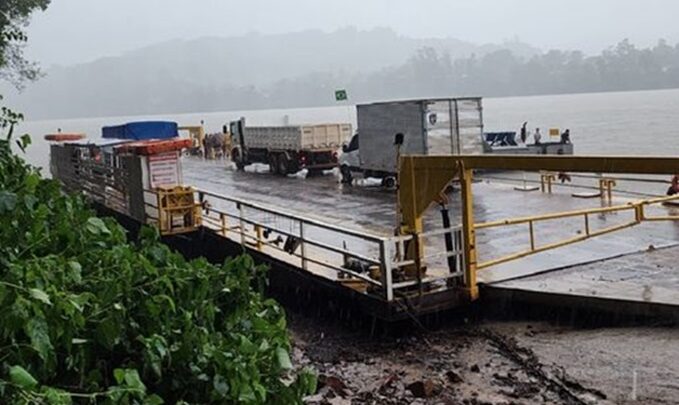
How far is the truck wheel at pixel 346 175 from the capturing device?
88.9ft

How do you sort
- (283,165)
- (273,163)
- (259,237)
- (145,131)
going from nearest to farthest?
(259,237)
(145,131)
(283,165)
(273,163)

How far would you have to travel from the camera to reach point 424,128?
902 inches

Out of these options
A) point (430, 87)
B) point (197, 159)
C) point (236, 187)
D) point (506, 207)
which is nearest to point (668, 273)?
point (506, 207)

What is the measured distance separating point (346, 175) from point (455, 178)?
1693cm

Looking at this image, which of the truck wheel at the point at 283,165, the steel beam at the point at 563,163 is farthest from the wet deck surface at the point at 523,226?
the steel beam at the point at 563,163

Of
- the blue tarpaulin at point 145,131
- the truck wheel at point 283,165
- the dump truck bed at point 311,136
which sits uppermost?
the blue tarpaulin at point 145,131

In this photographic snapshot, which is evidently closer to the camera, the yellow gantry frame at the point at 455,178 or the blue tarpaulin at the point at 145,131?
the yellow gantry frame at the point at 455,178

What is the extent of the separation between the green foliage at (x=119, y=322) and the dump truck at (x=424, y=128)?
19064 millimetres

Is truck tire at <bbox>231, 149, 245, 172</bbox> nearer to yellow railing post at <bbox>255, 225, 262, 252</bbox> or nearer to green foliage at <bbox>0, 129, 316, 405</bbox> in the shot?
yellow railing post at <bbox>255, 225, 262, 252</bbox>

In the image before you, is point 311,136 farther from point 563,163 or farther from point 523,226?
point 563,163

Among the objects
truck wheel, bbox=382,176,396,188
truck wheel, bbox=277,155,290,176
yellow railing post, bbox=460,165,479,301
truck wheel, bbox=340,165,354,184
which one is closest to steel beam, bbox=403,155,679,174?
yellow railing post, bbox=460,165,479,301

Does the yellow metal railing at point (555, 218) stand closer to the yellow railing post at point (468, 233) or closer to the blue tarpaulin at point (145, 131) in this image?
the yellow railing post at point (468, 233)

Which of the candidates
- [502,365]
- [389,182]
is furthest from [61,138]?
[502,365]

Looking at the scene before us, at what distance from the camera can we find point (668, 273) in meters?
10.8
